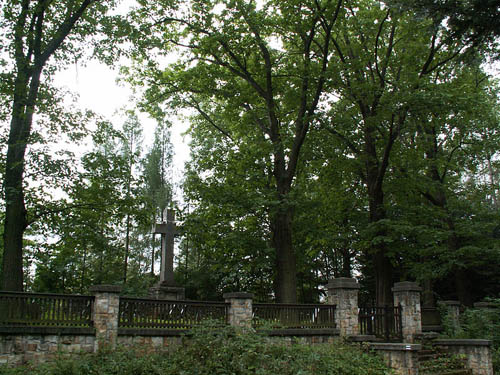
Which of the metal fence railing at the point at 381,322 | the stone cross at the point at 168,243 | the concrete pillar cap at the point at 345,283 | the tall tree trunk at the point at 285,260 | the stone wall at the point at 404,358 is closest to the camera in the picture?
the stone wall at the point at 404,358

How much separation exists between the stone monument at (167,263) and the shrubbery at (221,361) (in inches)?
303

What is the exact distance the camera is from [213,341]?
32.4 feet

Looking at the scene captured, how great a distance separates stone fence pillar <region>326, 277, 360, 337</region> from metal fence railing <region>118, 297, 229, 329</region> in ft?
11.9

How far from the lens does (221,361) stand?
9.21 metres

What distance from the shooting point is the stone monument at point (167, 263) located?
723 inches

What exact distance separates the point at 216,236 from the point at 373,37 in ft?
34.8

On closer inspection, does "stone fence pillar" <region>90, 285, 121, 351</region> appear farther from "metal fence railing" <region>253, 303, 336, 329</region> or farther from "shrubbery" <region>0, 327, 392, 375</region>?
"metal fence railing" <region>253, 303, 336, 329</region>

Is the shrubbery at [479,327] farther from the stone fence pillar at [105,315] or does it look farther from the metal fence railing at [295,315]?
the stone fence pillar at [105,315]

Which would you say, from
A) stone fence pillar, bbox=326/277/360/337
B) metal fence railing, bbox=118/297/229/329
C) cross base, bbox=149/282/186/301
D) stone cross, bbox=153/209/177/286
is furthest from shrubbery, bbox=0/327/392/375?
stone cross, bbox=153/209/177/286

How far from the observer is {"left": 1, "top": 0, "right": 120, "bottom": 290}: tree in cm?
1210

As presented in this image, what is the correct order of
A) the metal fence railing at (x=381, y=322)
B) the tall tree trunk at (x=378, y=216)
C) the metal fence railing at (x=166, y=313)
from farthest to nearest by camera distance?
the tall tree trunk at (x=378, y=216) < the metal fence railing at (x=381, y=322) < the metal fence railing at (x=166, y=313)

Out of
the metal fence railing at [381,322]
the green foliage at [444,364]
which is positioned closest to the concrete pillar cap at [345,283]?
the metal fence railing at [381,322]

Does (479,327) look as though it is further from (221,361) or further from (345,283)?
(221,361)

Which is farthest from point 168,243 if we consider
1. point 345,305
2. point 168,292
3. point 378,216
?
point 378,216
